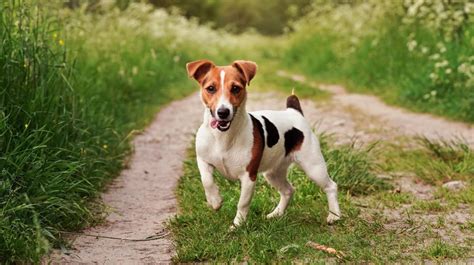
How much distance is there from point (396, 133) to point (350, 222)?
3614 mm

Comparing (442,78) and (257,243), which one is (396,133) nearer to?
(442,78)

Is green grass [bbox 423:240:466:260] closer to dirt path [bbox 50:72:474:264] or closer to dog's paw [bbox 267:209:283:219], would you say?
dog's paw [bbox 267:209:283:219]

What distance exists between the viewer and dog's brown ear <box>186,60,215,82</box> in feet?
13.9

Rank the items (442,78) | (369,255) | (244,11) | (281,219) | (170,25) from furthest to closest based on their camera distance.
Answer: (244,11), (170,25), (442,78), (281,219), (369,255)

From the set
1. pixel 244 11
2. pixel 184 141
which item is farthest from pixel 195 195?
pixel 244 11

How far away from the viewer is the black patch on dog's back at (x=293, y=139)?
4504 mm

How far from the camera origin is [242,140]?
4.20 metres

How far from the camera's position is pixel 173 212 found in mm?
5070

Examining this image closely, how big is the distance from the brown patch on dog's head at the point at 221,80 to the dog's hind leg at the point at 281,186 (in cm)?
76

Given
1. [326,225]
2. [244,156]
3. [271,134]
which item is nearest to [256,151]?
[244,156]

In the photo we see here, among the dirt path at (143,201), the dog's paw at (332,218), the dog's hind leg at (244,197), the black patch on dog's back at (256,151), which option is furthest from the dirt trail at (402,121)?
the dog's hind leg at (244,197)

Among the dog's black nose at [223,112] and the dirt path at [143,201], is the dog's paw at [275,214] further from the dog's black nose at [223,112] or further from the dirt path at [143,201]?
the dog's black nose at [223,112]

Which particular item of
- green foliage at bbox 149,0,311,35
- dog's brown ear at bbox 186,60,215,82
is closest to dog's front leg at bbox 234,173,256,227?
dog's brown ear at bbox 186,60,215,82

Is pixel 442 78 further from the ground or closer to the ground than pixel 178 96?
further from the ground
